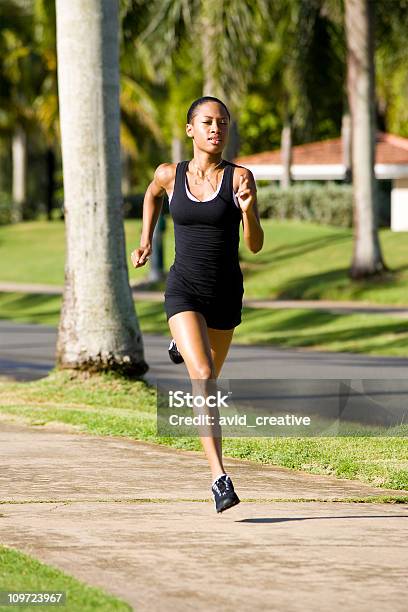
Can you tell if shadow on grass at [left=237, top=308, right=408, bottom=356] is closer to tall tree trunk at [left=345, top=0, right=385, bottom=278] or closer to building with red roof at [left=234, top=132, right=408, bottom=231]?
tall tree trunk at [left=345, top=0, right=385, bottom=278]

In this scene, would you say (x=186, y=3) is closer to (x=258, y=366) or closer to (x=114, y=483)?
(x=258, y=366)

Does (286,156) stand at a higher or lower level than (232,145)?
higher

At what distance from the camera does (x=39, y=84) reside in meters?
60.6

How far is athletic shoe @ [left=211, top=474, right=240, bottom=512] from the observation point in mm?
7113

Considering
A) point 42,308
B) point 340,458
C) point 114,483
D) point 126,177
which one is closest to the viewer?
point 114,483

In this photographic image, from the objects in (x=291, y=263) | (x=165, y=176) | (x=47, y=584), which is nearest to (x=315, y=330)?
(x=291, y=263)

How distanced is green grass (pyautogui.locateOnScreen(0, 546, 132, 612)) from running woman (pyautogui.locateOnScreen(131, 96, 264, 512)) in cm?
150

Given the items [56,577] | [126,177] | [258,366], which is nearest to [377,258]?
[258,366]

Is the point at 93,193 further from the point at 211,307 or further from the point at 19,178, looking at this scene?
the point at 19,178

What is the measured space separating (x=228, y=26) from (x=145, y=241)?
2047 cm

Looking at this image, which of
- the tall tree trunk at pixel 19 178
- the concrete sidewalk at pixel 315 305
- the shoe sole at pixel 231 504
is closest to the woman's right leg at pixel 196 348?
the shoe sole at pixel 231 504

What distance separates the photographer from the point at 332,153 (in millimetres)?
59375

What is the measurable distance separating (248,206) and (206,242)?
13.6 inches

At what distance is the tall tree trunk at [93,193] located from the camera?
13.1 m
